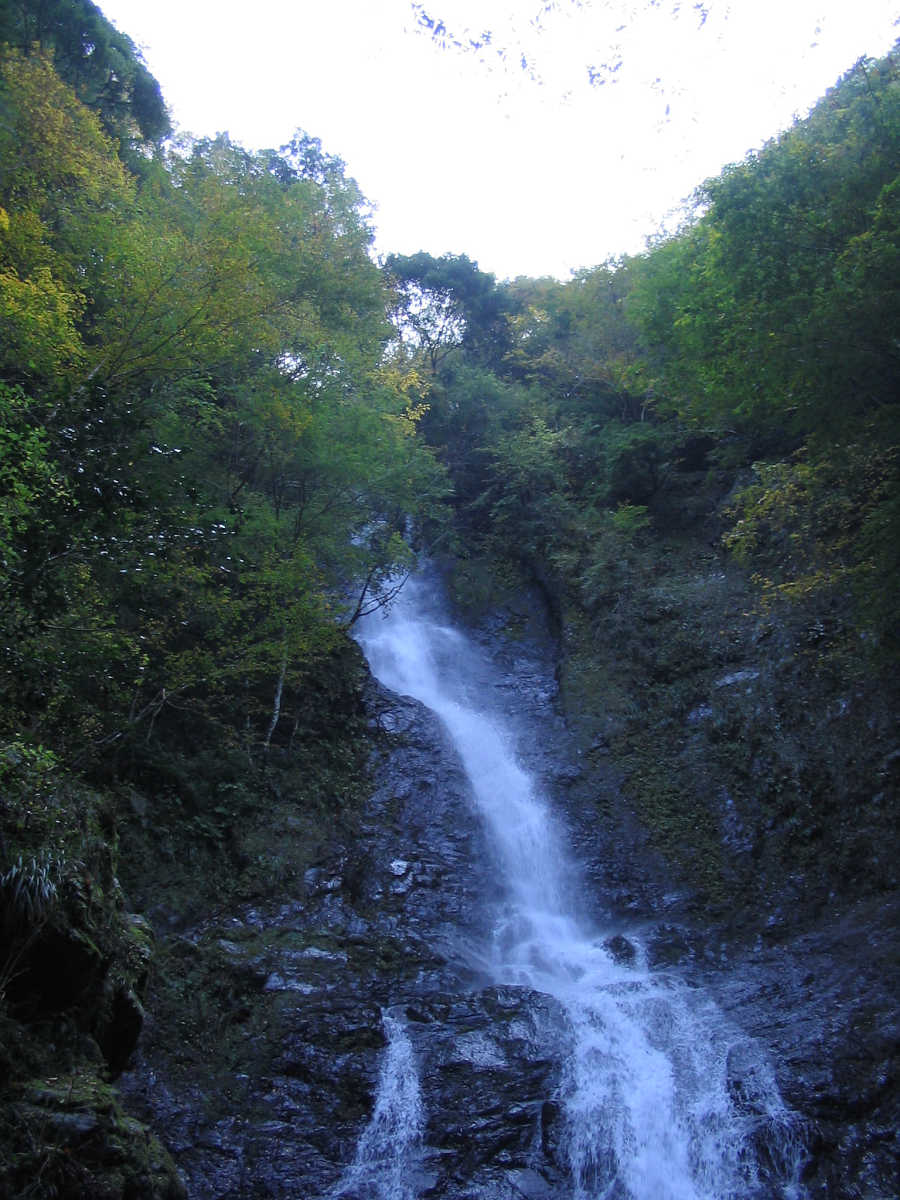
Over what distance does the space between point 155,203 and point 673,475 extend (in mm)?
12909

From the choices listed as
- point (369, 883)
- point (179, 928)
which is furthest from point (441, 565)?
point (179, 928)

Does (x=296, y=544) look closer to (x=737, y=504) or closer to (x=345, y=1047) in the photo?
(x=737, y=504)

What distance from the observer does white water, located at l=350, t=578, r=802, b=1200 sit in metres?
7.38

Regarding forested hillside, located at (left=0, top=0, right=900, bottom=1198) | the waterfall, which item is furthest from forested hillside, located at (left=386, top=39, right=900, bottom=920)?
the waterfall

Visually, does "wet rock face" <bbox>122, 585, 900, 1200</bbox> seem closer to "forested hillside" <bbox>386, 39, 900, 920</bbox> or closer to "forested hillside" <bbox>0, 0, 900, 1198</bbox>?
"forested hillside" <bbox>0, 0, 900, 1198</bbox>

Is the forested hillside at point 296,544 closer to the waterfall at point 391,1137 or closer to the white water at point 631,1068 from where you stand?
the white water at point 631,1068

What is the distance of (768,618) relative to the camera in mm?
13828

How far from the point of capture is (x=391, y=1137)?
25.5 feet

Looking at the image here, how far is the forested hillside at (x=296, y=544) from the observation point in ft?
21.8

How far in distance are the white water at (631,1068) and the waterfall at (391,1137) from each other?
0.33 feet

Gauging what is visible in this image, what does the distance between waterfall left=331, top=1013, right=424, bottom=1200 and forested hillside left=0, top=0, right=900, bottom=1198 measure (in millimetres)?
2376

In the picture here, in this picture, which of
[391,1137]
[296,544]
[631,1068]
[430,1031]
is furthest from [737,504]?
[391,1137]

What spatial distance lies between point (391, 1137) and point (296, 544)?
849 cm

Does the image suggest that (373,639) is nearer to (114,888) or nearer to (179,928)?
(179,928)
